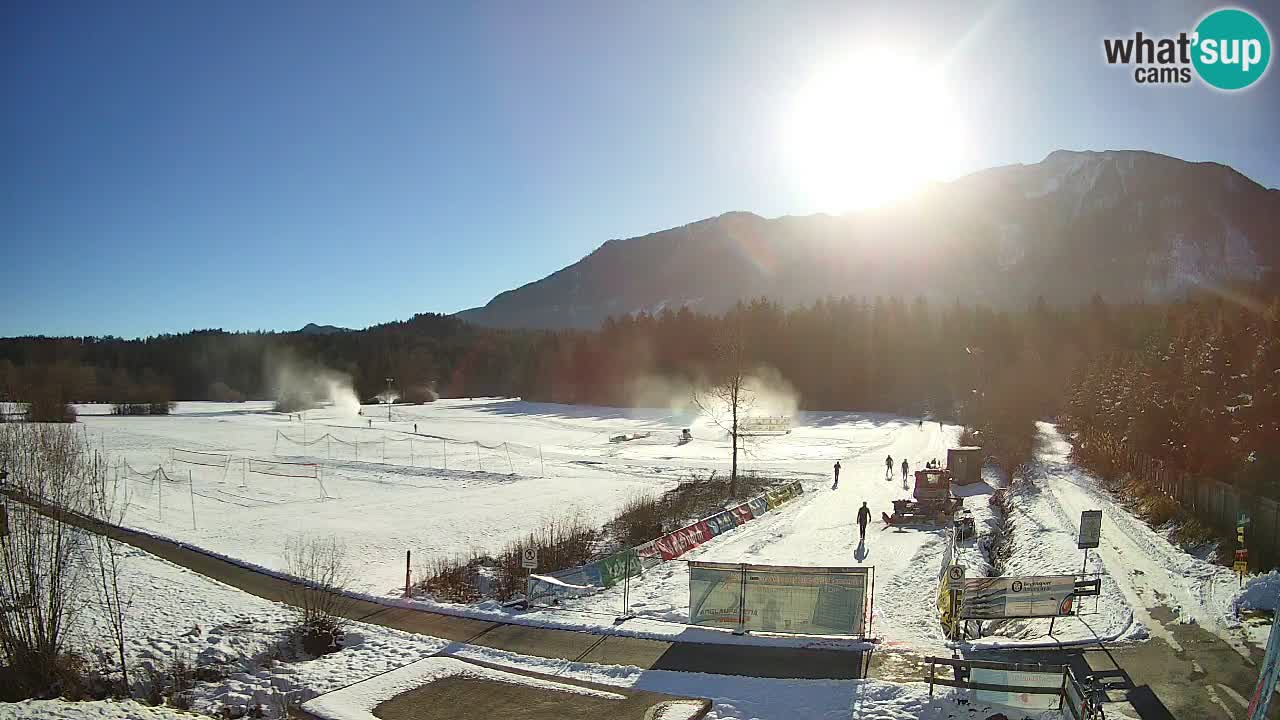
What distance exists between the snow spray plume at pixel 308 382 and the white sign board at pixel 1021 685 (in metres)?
113

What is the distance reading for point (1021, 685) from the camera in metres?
11.4

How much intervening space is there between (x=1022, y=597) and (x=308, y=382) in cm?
14846

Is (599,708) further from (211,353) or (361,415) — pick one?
(211,353)

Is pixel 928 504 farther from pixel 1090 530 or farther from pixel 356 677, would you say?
pixel 356 677

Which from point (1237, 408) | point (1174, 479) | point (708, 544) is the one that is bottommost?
→ point (708, 544)

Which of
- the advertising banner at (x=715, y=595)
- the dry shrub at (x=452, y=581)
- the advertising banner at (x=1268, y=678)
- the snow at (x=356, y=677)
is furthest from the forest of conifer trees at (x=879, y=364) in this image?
the advertising banner at (x=1268, y=678)

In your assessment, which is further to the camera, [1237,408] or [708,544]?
[708,544]

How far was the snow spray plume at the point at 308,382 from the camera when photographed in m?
120

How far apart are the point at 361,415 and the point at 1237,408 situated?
316ft

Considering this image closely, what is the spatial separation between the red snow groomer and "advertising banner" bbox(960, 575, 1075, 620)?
15.0m

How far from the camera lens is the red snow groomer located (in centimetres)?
3138

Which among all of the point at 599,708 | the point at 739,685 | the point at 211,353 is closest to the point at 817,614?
the point at 739,685

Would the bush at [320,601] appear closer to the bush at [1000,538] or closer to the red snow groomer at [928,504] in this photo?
the bush at [1000,538]

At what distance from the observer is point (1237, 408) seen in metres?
24.5
